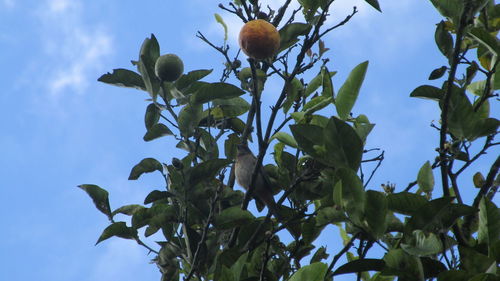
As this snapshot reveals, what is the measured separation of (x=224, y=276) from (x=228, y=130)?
1384 millimetres

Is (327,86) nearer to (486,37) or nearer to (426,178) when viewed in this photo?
(426,178)

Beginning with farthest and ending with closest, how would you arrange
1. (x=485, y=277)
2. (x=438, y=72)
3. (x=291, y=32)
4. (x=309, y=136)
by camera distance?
(x=291, y=32) < (x=438, y=72) < (x=309, y=136) < (x=485, y=277)

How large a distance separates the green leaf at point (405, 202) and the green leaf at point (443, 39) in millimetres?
767

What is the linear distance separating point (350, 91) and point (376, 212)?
0.72 metres

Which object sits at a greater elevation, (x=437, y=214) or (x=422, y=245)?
(x=437, y=214)

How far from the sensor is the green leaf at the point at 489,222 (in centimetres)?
225

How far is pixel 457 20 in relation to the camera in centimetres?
259

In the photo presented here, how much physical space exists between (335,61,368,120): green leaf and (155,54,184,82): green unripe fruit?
31.5 inches

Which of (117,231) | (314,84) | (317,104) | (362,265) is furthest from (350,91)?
(117,231)

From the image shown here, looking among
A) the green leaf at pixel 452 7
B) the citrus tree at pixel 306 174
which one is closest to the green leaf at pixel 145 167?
the citrus tree at pixel 306 174

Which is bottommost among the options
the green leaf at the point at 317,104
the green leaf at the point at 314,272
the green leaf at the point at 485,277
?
the green leaf at the point at 485,277

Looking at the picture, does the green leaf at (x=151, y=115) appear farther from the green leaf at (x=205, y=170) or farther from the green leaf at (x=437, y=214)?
the green leaf at (x=437, y=214)

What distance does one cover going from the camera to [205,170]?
293 centimetres

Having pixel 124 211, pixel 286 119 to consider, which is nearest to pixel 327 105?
pixel 286 119
